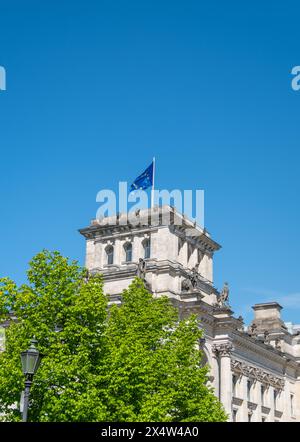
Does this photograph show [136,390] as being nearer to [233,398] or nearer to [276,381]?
[233,398]

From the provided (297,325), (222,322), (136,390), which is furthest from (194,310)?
(297,325)

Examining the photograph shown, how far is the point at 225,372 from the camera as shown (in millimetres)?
65062

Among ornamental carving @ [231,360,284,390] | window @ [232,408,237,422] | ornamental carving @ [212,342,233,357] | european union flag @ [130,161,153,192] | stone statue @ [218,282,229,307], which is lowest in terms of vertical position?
window @ [232,408,237,422]

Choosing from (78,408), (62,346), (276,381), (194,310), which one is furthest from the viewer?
(276,381)

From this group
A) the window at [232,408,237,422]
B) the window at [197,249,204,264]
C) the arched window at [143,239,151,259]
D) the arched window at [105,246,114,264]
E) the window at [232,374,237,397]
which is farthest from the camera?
the window at [197,249,204,264]

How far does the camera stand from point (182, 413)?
3834 cm

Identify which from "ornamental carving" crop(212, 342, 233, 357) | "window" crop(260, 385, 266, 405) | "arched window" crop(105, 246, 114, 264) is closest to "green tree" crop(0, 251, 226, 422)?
"ornamental carving" crop(212, 342, 233, 357)

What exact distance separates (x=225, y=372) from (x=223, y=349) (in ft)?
7.25

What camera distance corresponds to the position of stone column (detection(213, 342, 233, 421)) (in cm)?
6406

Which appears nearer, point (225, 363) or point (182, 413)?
point (182, 413)

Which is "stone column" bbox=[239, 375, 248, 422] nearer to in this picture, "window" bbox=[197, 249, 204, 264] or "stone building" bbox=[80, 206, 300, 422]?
"stone building" bbox=[80, 206, 300, 422]

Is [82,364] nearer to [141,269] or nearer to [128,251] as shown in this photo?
[141,269]

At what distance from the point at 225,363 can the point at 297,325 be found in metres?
37.7

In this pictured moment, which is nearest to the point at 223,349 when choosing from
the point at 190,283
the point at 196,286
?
the point at 196,286
